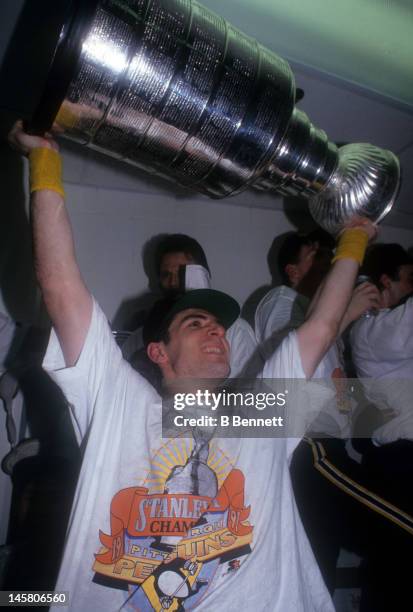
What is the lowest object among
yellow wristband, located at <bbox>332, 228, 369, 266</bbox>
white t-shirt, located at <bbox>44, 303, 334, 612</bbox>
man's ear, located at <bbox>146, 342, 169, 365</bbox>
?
white t-shirt, located at <bbox>44, 303, 334, 612</bbox>

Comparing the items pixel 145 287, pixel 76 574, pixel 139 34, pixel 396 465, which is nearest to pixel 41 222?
pixel 139 34

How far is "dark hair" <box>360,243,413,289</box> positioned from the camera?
4.75 feet

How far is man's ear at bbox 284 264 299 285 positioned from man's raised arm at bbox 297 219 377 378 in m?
0.58

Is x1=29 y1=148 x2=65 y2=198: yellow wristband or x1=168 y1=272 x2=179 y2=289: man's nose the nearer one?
x1=29 y1=148 x2=65 y2=198: yellow wristband

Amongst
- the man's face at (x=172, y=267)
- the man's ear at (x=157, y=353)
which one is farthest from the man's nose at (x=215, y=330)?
the man's face at (x=172, y=267)

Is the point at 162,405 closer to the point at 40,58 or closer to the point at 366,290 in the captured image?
the point at 366,290

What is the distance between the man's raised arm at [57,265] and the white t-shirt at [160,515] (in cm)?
2

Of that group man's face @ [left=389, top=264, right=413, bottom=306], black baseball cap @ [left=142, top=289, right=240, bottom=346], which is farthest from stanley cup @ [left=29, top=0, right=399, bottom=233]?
man's face @ [left=389, top=264, right=413, bottom=306]

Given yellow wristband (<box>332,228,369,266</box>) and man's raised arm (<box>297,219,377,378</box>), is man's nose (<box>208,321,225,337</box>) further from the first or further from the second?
yellow wristband (<box>332,228,369,266</box>)

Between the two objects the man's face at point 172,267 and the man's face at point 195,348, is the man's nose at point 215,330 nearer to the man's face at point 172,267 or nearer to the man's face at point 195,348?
the man's face at point 195,348

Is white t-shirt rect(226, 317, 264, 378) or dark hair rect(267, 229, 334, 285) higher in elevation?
dark hair rect(267, 229, 334, 285)

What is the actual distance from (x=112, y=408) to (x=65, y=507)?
1.98 ft

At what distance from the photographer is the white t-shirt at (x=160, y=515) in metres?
0.70

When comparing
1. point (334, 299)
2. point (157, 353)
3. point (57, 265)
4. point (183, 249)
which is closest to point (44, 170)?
point (57, 265)
